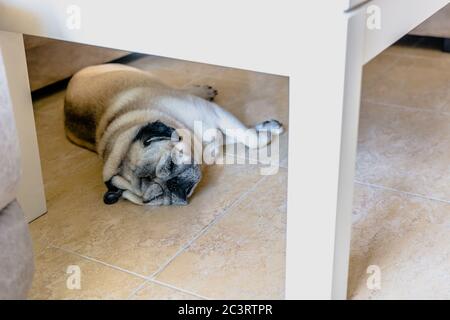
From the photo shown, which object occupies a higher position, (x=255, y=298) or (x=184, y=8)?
(x=184, y=8)

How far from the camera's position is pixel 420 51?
242 cm

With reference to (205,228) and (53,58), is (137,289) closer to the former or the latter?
(205,228)

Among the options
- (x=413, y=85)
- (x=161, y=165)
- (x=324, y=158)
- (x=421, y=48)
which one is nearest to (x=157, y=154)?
(x=161, y=165)

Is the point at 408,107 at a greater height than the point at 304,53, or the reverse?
the point at 304,53

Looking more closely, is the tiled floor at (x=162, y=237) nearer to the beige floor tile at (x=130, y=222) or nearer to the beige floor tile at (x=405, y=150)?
the beige floor tile at (x=130, y=222)

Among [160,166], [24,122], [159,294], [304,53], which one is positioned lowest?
[159,294]

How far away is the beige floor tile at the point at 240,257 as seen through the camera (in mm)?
1119

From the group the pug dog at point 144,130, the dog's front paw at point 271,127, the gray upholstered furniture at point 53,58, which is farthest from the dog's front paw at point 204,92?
the gray upholstered furniture at point 53,58

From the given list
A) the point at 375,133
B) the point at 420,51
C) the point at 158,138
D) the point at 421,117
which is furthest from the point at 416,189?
the point at 420,51

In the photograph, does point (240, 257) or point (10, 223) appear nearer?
point (10, 223)

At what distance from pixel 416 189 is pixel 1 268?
0.95m

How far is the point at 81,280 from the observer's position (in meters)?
1.15

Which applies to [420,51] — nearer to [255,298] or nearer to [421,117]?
[421,117]

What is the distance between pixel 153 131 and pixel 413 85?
107 cm
